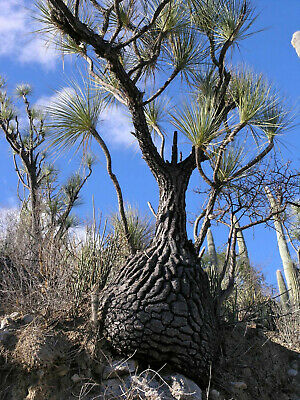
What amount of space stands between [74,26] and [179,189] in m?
1.77

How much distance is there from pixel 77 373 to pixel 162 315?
782 millimetres

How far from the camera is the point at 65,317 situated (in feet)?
12.6

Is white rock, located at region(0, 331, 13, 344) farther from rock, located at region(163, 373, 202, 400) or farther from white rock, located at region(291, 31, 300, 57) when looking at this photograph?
white rock, located at region(291, 31, 300, 57)

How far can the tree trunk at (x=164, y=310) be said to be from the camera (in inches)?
136

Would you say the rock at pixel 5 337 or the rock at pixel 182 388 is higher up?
the rock at pixel 5 337

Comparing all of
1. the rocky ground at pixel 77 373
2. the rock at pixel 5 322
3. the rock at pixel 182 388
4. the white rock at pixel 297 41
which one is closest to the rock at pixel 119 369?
the rocky ground at pixel 77 373

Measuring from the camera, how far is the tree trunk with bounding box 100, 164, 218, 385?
346 centimetres

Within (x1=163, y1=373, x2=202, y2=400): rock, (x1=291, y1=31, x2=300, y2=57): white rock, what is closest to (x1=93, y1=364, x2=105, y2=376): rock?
(x1=163, y1=373, x2=202, y2=400): rock


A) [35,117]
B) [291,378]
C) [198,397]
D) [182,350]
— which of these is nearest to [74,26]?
[182,350]

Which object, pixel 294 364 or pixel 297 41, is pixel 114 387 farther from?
pixel 297 41

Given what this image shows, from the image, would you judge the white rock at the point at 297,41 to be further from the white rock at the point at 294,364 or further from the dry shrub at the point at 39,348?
the dry shrub at the point at 39,348

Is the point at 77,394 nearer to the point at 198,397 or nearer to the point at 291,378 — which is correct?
the point at 198,397

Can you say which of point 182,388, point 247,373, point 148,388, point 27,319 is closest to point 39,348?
point 27,319

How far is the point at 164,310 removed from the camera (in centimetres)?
352
